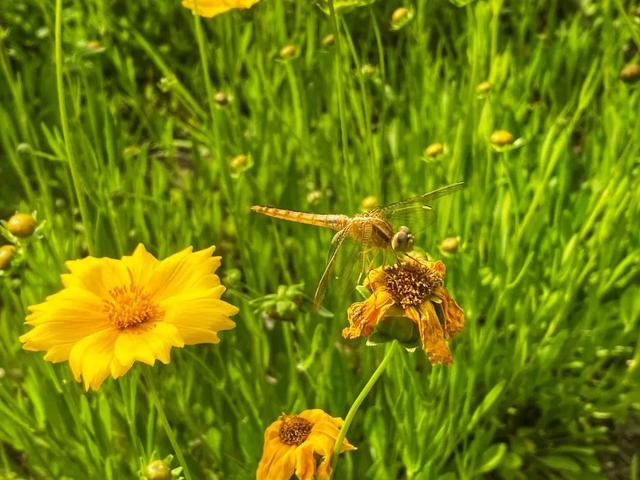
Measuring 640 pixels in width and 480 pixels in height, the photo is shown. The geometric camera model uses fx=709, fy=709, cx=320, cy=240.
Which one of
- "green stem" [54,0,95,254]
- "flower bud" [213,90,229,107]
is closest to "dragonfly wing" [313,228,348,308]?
"green stem" [54,0,95,254]

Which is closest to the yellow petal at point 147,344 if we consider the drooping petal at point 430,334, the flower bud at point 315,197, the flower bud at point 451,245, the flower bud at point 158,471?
the flower bud at point 158,471

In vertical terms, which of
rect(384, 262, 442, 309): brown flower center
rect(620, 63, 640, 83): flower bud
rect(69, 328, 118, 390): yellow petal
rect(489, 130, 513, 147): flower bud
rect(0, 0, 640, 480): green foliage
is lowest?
rect(0, 0, 640, 480): green foliage

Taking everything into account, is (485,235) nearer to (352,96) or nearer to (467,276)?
(467,276)

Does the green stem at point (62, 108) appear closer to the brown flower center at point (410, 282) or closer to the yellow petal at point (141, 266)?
the yellow petal at point (141, 266)

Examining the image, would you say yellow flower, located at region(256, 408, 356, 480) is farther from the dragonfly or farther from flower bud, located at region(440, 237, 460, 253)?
flower bud, located at region(440, 237, 460, 253)

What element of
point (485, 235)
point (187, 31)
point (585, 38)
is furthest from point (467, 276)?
point (187, 31)

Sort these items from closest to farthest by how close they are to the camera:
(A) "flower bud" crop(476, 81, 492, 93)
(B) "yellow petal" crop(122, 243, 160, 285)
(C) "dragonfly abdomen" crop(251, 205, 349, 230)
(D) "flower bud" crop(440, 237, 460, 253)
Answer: (B) "yellow petal" crop(122, 243, 160, 285) < (C) "dragonfly abdomen" crop(251, 205, 349, 230) < (D) "flower bud" crop(440, 237, 460, 253) < (A) "flower bud" crop(476, 81, 492, 93)
